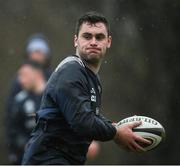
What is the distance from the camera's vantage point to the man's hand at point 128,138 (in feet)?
22.9

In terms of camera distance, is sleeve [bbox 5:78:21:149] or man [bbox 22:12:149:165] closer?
man [bbox 22:12:149:165]

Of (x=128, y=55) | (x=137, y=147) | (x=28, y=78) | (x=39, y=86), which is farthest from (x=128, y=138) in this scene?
(x=128, y=55)

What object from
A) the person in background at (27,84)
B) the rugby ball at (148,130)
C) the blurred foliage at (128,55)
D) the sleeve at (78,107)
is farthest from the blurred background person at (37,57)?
the blurred foliage at (128,55)

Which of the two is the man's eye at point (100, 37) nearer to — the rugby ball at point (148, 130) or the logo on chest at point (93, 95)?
the logo on chest at point (93, 95)

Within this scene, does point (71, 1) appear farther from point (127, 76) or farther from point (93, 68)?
point (93, 68)

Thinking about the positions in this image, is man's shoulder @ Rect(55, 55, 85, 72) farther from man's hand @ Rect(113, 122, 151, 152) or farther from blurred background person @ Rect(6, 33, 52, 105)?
blurred background person @ Rect(6, 33, 52, 105)

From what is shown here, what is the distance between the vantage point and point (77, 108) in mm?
6688

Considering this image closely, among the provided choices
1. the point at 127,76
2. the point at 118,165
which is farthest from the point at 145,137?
the point at 127,76

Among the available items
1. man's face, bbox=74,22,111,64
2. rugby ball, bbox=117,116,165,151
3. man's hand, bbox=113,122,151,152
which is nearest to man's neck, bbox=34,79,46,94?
rugby ball, bbox=117,116,165,151

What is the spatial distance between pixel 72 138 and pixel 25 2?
1088 centimetres

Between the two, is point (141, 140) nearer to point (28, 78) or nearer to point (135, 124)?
point (135, 124)

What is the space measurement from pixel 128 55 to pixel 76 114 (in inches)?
407

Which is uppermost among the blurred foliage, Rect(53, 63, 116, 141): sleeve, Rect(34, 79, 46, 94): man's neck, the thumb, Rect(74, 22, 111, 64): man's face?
Rect(74, 22, 111, 64): man's face

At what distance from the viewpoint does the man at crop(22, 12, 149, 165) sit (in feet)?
22.0
